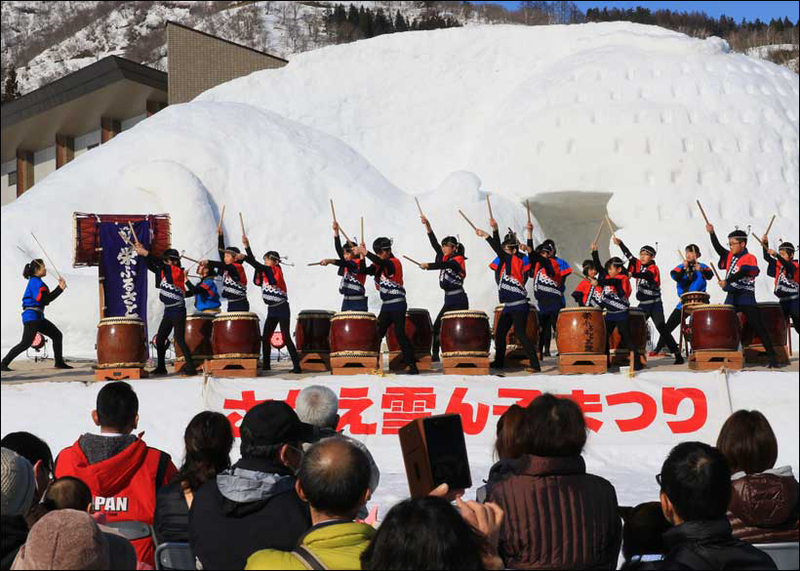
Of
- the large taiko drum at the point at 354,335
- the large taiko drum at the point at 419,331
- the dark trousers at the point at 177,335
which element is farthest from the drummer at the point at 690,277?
the dark trousers at the point at 177,335

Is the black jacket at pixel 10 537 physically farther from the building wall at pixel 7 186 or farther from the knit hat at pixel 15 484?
the building wall at pixel 7 186

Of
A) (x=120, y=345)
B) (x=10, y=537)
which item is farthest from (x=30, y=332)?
(x=10, y=537)

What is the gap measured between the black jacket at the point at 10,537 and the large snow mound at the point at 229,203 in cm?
1255

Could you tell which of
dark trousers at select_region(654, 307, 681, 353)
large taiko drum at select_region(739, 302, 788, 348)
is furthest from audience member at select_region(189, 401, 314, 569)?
dark trousers at select_region(654, 307, 681, 353)

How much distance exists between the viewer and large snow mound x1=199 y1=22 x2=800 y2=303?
57.5ft

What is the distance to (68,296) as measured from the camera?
15180 mm

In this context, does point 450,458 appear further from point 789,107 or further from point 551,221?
point 789,107

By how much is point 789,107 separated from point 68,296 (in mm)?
13407

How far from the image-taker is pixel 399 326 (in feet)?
33.9

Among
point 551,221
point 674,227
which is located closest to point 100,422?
point 674,227

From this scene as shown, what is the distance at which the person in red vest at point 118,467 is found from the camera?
12.8 ft

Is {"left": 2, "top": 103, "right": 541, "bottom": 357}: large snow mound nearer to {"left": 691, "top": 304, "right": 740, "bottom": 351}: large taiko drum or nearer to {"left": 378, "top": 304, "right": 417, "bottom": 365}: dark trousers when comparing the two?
{"left": 378, "top": 304, "right": 417, "bottom": 365}: dark trousers

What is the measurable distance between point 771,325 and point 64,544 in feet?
30.8

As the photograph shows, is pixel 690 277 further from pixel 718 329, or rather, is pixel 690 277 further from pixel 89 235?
pixel 89 235
